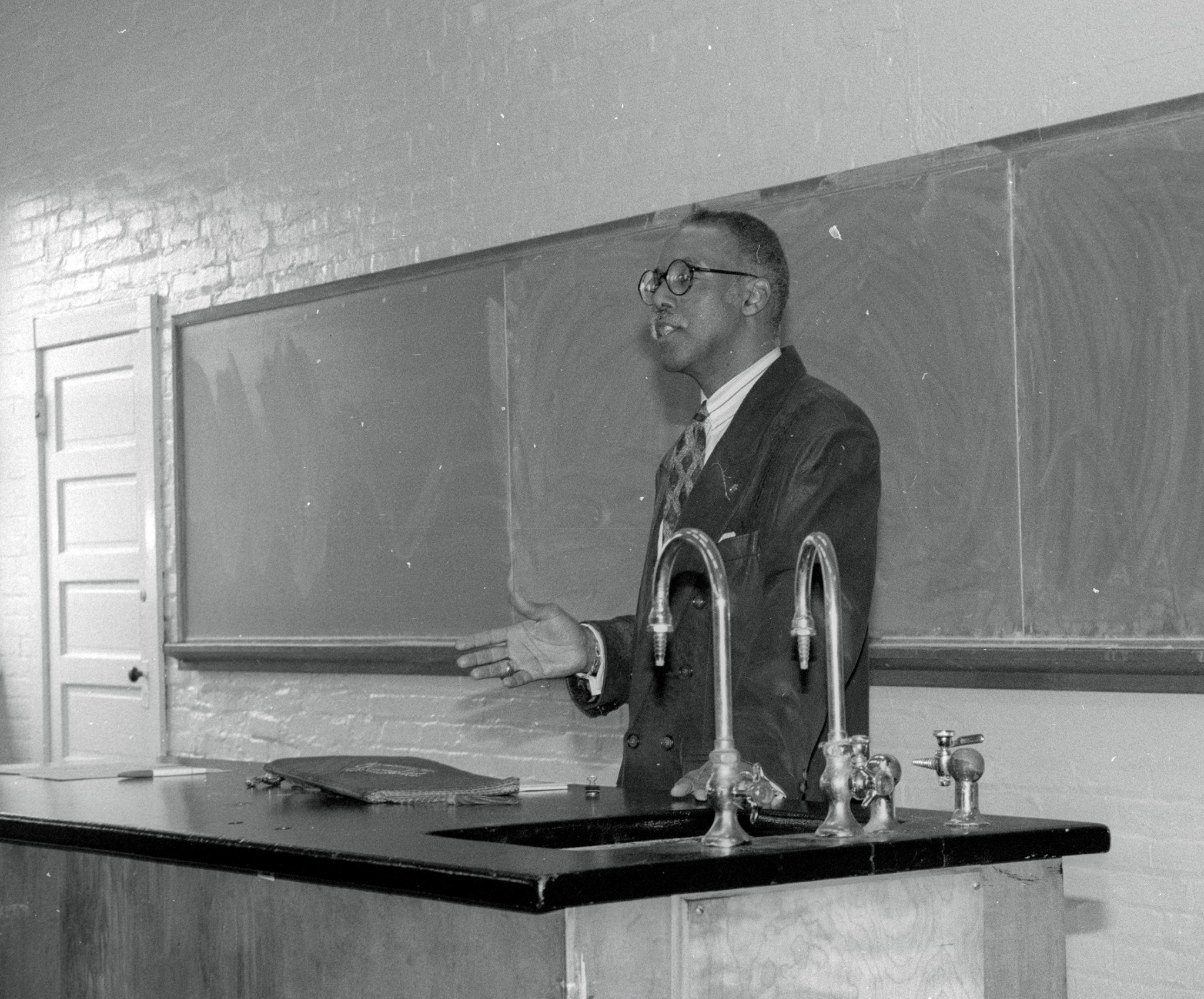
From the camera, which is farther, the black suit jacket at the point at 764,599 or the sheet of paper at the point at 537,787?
the sheet of paper at the point at 537,787

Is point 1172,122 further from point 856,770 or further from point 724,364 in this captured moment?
point 856,770

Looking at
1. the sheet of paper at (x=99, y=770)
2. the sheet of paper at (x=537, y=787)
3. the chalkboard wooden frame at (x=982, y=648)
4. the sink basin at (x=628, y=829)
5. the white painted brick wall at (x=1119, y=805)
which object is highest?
the chalkboard wooden frame at (x=982, y=648)

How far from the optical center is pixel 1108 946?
354 centimetres

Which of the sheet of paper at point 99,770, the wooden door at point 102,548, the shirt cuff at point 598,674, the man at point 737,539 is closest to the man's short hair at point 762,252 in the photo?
the man at point 737,539

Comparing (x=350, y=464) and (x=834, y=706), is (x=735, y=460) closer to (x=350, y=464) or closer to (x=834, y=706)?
(x=834, y=706)

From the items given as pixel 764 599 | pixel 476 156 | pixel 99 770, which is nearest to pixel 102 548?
pixel 476 156

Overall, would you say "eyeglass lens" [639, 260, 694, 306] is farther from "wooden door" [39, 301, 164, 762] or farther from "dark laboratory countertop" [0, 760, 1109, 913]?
"wooden door" [39, 301, 164, 762]

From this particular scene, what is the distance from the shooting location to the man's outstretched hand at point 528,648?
2627 mm

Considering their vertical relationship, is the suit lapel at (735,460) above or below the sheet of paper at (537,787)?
above

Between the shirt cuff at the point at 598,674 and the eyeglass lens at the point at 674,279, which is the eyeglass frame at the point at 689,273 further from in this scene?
the shirt cuff at the point at 598,674

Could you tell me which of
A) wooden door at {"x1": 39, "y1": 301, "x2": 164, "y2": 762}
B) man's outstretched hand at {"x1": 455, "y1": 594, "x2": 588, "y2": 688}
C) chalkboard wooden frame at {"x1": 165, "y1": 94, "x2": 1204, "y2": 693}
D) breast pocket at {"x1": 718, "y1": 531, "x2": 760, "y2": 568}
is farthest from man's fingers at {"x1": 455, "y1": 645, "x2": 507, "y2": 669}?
wooden door at {"x1": 39, "y1": 301, "x2": 164, "y2": 762}

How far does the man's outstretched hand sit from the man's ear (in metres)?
0.61

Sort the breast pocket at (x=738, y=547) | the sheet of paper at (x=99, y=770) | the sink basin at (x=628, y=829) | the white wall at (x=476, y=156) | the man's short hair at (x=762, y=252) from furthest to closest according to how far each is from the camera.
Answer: the white wall at (x=476, y=156)
the sheet of paper at (x=99, y=770)
the man's short hair at (x=762, y=252)
the breast pocket at (x=738, y=547)
the sink basin at (x=628, y=829)

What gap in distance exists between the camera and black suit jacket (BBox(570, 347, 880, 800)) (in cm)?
242
